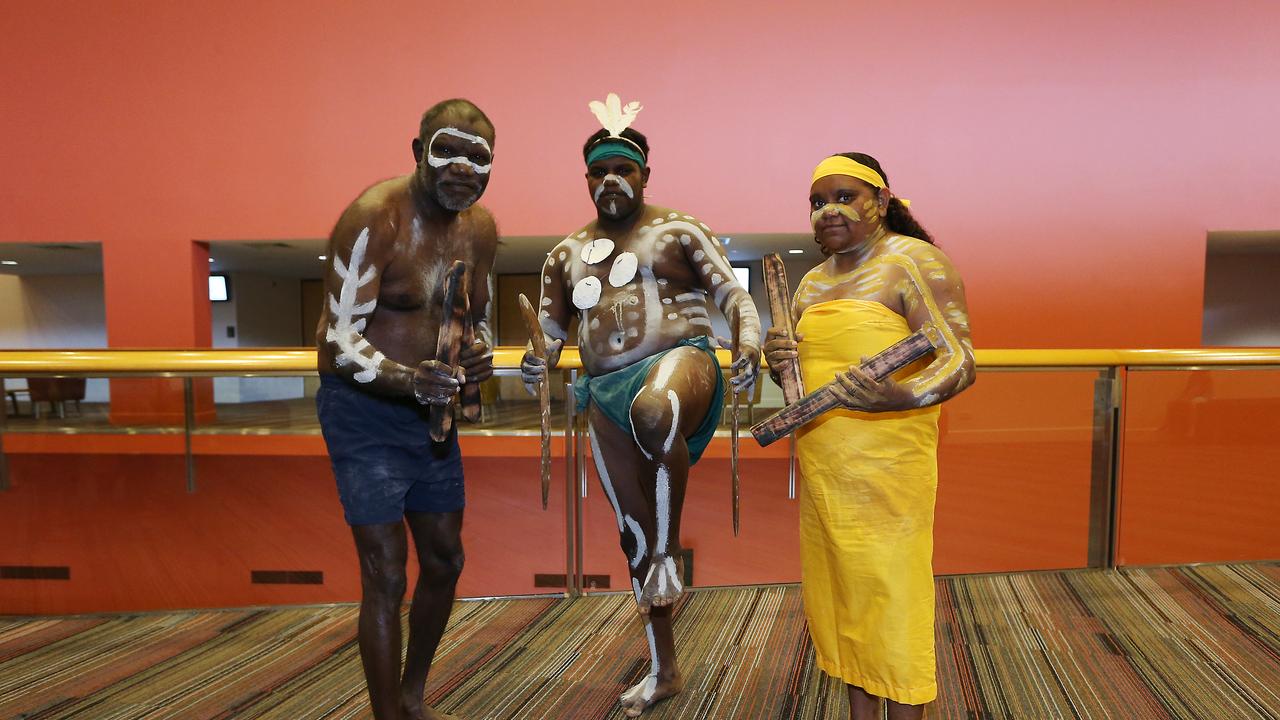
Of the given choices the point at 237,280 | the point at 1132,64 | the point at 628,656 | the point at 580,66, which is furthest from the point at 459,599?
the point at 237,280

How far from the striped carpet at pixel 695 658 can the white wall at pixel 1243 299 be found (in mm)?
8568

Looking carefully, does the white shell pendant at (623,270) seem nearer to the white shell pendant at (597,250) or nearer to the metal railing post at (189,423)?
the white shell pendant at (597,250)

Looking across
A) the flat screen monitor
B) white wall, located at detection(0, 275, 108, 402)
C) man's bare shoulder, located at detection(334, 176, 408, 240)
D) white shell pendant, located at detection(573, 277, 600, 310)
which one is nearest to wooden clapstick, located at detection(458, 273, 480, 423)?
man's bare shoulder, located at detection(334, 176, 408, 240)

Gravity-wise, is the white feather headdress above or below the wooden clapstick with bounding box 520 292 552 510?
above

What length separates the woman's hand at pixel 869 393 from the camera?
137 cm

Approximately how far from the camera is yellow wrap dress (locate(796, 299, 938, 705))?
1.50 m

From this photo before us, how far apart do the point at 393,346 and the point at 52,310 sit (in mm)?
15205

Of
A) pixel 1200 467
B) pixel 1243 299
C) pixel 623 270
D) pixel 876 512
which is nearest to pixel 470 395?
pixel 623 270

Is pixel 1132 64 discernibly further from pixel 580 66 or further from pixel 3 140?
pixel 3 140

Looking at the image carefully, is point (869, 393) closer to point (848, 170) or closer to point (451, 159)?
point (848, 170)

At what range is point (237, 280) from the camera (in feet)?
41.5

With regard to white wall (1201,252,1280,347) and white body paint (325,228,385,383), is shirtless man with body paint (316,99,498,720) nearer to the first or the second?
white body paint (325,228,385,383)

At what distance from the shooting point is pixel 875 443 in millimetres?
1521

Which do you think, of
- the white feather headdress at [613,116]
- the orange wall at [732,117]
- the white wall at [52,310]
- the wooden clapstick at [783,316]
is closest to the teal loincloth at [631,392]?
the wooden clapstick at [783,316]
